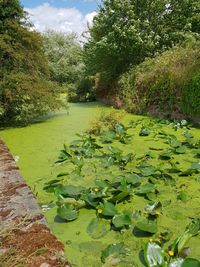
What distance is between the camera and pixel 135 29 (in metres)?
12.9

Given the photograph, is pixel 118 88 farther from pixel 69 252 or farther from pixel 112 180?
pixel 69 252

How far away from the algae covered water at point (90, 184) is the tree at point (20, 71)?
1.19 meters

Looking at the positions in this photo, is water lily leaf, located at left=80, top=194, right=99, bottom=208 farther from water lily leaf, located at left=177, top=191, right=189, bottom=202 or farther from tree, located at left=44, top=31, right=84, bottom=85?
tree, located at left=44, top=31, right=84, bottom=85

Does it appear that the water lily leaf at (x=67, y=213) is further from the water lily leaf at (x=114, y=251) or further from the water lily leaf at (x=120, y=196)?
the water lily leaf at (x=114, y=251)

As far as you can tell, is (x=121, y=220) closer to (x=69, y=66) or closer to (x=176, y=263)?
(x=176, y=263)

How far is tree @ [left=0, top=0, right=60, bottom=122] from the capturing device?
8508mm

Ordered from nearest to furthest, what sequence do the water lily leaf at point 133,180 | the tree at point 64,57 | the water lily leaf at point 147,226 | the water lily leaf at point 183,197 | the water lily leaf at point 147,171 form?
1. the water lily leaf at point 147,226
2. the water lily leaf at point 183,197
3. the water lily leaf at point 133,180
4. the water lily leaf at point 147,171
5. the tree at point 64,57

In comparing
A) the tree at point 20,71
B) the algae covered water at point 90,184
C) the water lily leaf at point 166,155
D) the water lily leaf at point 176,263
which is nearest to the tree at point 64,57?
the tree at point 20,71

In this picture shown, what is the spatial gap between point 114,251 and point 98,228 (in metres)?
0.50

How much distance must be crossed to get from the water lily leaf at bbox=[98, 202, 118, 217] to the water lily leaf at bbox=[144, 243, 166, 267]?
728 mm

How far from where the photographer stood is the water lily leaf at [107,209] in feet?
10.4

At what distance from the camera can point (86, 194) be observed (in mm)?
3639

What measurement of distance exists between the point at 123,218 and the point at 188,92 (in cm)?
600

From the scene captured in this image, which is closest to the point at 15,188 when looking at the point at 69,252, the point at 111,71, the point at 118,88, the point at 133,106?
the point at 69,252
